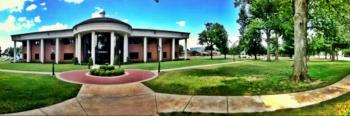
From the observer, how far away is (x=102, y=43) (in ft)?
96.0

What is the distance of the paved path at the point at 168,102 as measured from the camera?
24.2ft

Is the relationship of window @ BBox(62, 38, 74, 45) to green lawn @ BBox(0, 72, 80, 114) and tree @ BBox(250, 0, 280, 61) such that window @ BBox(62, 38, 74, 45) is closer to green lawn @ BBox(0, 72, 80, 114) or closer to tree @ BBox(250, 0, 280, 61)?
tree @ BBox(250, 0, 280, 61)

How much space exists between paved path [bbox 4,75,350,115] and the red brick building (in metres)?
8.01

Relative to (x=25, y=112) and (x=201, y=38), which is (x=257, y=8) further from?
(x=25, y=112)

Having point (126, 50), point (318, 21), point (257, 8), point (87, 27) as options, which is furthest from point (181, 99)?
point (257, 8)

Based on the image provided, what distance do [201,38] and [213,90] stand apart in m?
25.7

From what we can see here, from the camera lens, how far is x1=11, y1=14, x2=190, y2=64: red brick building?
885 inches

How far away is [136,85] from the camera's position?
11.1 m

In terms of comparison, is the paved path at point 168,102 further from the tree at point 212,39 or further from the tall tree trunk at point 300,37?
the tree at point 212,39

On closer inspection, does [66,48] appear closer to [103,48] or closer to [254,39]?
[103,48]

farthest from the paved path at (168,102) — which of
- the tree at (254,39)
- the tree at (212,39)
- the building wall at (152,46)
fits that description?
the building wall at (152,46)

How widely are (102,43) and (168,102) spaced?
22.1 metres

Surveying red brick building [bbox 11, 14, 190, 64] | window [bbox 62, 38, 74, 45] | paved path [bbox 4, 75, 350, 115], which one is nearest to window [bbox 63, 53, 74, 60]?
red brick building [bbox 11, 14, 190, 64]

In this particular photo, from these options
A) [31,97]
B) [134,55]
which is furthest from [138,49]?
[31,97]
